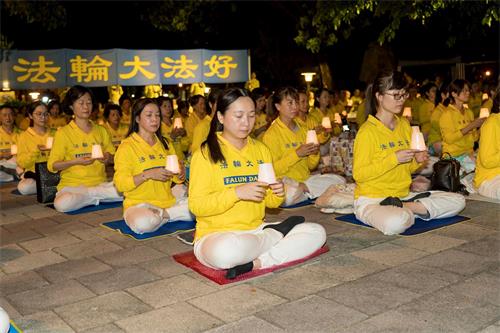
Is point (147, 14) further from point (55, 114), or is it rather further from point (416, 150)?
point (416, 150)

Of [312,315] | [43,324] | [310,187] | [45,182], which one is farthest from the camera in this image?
[45,182]

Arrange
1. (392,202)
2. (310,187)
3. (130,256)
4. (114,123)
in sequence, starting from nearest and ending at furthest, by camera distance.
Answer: (130,256)
(392,202)
(310,187)
(114,123)

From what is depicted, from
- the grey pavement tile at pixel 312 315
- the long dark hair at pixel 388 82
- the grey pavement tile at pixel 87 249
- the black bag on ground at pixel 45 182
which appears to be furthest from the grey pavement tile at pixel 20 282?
the long dark hair at pixel 388 82

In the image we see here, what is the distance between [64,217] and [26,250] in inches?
58.8

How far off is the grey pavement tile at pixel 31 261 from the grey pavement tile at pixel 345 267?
7.88ft

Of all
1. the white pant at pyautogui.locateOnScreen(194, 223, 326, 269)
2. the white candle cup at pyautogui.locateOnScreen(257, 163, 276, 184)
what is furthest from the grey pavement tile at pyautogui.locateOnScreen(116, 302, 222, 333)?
the white candle cup at pyautogui.locateOnScreen(257, 163, 276, 184)

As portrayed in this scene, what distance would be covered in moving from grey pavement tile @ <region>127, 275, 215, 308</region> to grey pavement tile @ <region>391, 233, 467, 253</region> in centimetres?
195

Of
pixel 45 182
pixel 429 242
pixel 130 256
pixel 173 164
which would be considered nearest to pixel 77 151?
pixel 45 182

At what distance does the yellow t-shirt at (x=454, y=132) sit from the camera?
328 inches

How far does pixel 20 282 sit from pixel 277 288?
217 centimetres

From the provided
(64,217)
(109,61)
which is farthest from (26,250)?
(109,61)

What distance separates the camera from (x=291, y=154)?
686 centimetres

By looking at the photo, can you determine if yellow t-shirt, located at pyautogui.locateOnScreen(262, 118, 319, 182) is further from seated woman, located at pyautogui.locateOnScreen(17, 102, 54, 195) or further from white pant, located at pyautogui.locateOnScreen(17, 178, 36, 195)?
white pant, located at pyautogui.locateOnScreen(17, 178, 36, 195)

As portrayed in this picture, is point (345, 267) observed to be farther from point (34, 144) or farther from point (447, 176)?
point (34, 144)
